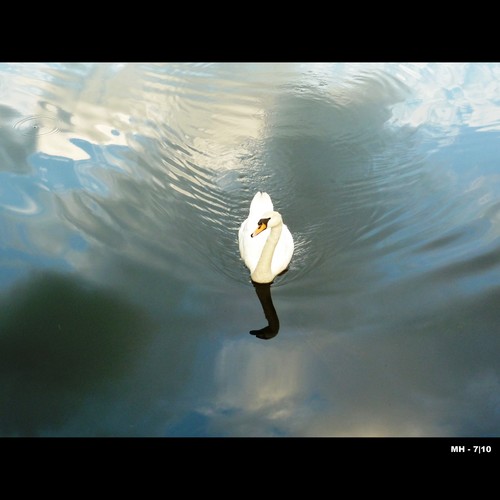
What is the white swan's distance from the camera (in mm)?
7324

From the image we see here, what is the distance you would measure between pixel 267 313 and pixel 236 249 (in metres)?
1.25

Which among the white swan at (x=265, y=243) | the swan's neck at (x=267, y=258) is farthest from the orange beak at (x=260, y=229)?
the swan's neck at (x=267, y=258)

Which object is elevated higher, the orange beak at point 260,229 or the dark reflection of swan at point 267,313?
the orange beak at point 260,229

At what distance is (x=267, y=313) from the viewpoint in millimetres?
7184

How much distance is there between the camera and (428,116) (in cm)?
1088

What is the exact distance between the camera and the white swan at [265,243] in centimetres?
732

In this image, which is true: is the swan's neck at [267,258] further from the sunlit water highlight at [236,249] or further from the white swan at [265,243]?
the sunlit water highlight at [236,249]

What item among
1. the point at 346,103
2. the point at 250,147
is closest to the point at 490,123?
the point at 346,103

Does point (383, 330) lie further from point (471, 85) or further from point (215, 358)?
point (471, 85)

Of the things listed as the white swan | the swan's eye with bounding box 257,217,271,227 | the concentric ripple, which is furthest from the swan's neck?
the concentric ripple

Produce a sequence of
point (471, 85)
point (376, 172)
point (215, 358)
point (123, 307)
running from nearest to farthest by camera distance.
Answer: point (215, 358), point (123, 307), point (376, 172), point (471, 85)

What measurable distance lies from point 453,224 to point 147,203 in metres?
4.17

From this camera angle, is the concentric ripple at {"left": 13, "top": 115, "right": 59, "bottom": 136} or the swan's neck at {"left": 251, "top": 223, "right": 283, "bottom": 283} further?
the concentric ripple at {"left": 13, "top": 115, "right": 59, "bottom": 136}

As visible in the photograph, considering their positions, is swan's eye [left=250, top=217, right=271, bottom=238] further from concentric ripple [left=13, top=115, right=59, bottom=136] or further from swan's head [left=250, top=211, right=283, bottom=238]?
concentric ripple [left=13, top=115, right=59, bottom=136]
